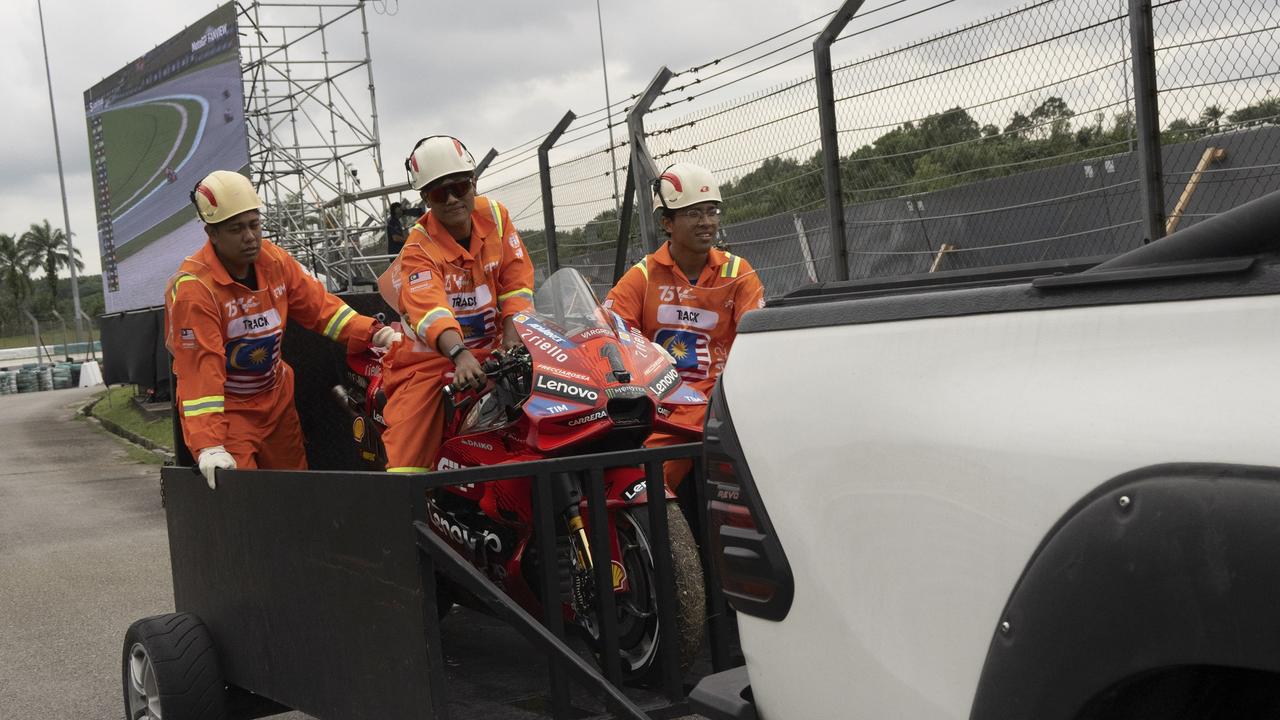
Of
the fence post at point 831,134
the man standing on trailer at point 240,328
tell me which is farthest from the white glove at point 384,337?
the fence post at point 831,134

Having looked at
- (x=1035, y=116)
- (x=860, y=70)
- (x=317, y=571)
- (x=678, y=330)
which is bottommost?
(x=317, y=571)

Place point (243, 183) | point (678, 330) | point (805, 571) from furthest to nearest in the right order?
point (678, 330), point (243, 183), point (805, 571)

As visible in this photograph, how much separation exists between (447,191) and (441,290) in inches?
15.8

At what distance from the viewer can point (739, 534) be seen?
8.04 feet

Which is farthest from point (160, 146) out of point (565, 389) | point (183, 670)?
point (565, 389)

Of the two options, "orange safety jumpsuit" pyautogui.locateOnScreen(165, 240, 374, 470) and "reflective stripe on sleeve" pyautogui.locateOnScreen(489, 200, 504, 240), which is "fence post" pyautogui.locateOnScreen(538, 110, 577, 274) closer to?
"orange safety jumpsuit" pyautogui.locateOnScreen(165, 240, 374, 470)

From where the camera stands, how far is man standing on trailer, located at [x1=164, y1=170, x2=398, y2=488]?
5.60m

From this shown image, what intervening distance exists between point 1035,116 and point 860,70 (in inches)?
51.8

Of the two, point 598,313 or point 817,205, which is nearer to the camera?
point 598,313

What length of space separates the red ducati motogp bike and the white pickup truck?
4.82ft

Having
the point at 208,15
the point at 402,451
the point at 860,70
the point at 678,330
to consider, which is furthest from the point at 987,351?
the point at 208,15

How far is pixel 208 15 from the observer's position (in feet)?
95.9

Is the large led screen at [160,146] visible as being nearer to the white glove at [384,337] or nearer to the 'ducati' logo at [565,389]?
the white glove at [384,337]

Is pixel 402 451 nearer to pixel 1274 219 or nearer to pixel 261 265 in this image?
pixel 261 265
